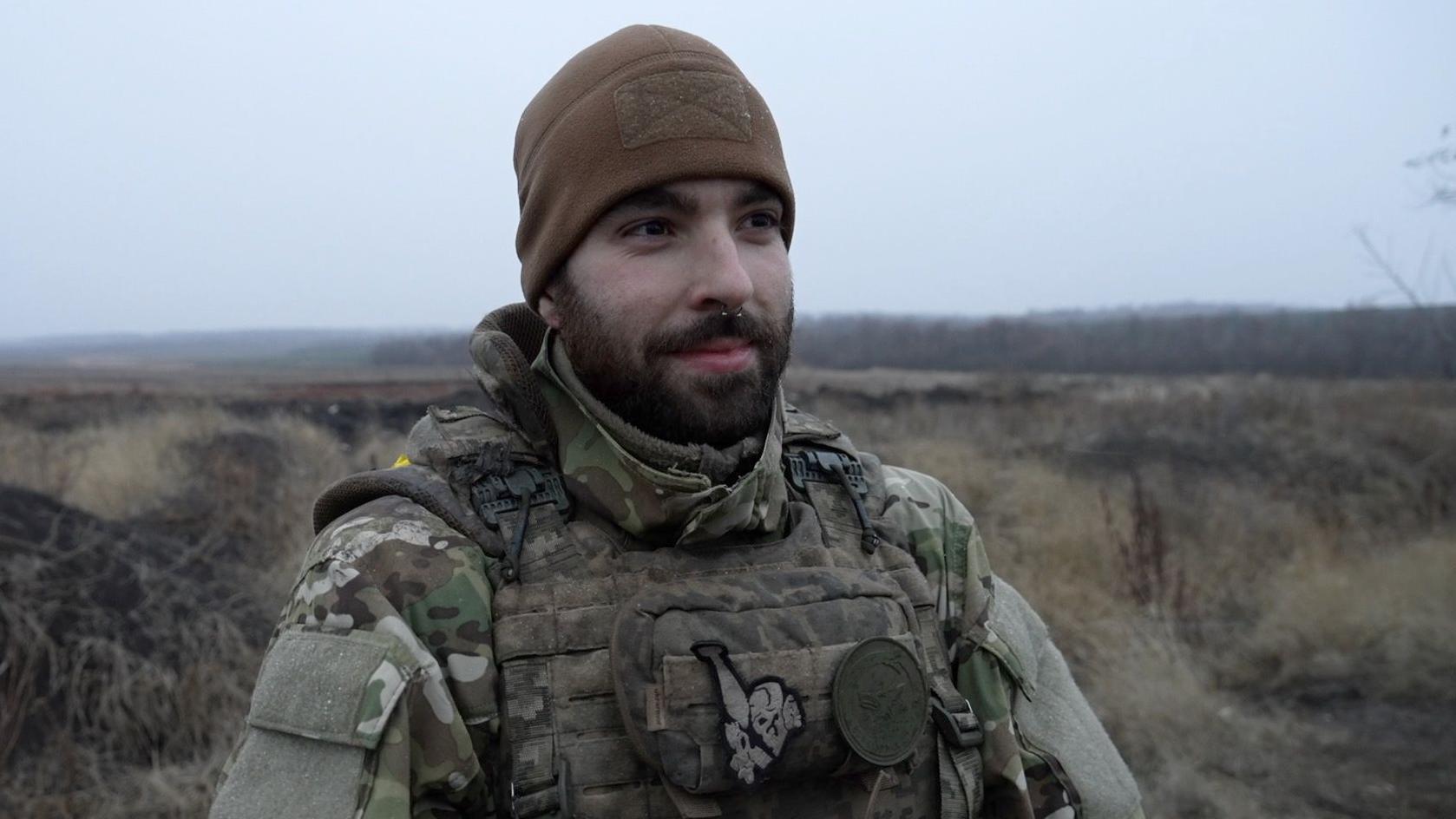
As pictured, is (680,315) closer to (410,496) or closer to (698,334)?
(698,334)

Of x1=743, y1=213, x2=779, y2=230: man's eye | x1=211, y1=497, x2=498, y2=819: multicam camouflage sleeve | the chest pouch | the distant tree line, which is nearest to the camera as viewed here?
x1=211, y1=497, x2=498, y2=819: multicam camouflage sleeve

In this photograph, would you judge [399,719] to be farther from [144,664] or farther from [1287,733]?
[1287,733]

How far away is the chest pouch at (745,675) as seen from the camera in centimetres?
145

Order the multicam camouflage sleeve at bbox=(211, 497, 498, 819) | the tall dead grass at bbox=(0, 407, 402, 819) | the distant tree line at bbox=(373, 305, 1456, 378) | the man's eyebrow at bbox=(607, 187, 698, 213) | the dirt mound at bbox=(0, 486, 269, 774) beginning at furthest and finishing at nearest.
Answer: the distant tree line at bbox=(373, 305, 1456, 378), the dirt mound at bbox=(0, 486, 269, 774), the tall dead grass at bbox=(0, 407, 402, 819), the man's eyebrow at bbox=(607, 187, 698, 213), the multicam camouflage sleeve at bbox=(211, 497, 498, 819)

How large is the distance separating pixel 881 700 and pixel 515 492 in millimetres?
644

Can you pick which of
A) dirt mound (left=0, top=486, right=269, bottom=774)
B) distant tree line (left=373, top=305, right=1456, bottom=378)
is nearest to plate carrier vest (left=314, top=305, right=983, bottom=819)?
dirt mound (left=0, top=486, right=269, bottom=774)

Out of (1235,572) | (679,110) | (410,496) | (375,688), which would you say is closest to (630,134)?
(679,110)

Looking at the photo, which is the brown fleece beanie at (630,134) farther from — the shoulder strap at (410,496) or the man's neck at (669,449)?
the shoulder strap at (410,496)

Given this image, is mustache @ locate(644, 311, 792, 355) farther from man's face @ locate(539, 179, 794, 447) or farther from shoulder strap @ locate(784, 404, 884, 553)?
shoulder strap @ locate(784, 404, 884, 553)

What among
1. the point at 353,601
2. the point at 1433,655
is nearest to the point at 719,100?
the point at 353,601

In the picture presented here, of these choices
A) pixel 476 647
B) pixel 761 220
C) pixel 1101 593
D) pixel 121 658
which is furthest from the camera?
pixel 1101 593

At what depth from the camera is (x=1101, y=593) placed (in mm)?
7598

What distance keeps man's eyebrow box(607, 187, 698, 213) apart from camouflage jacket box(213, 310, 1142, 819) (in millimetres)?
293

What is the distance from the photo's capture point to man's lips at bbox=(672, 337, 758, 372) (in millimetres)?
1648
